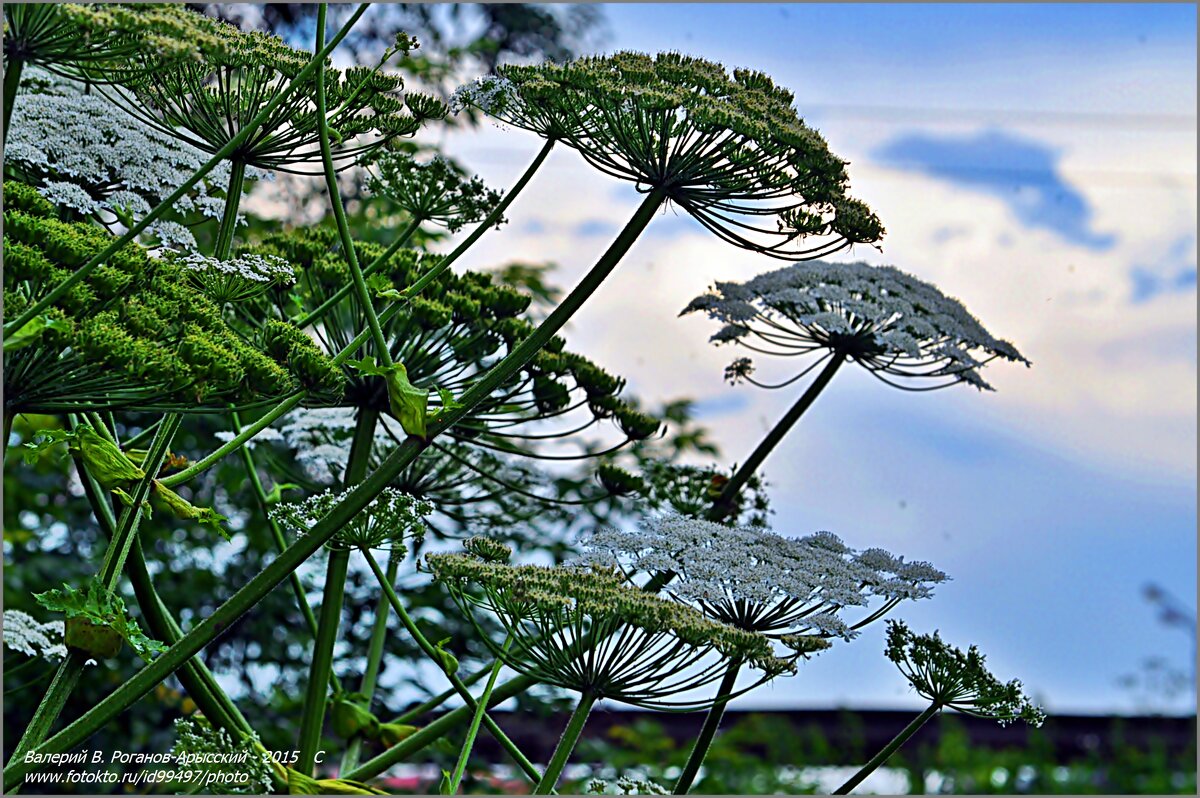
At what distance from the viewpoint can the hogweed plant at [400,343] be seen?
63.0 inches

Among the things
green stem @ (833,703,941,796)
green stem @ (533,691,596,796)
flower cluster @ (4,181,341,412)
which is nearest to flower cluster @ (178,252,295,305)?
flower cluster @ (4,181,341,412)

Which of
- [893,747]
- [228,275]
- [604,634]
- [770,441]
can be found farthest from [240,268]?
[893,747]

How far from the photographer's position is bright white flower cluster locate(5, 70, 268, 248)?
2014 millimetres

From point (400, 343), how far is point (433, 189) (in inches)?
15.4

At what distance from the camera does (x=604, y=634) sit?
1.72m

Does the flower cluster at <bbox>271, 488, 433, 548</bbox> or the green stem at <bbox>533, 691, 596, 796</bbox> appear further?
the flower cluster at <bbox>271, 488, 433, 548</bbox>

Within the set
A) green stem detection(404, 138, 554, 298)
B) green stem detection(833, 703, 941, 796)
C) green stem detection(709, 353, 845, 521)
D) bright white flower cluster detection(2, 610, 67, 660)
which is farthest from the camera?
green stem detection(709, 353, 845, 521)

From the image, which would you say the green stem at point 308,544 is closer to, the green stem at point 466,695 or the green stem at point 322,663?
the green stem at point 466,695

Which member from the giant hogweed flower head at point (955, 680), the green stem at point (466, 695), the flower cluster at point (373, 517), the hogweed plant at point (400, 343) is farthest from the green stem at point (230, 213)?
the giant hogweed flower head at point (955, 680)

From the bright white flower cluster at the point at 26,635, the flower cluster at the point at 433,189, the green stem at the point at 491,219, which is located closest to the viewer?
the green stem at the point at 491,219

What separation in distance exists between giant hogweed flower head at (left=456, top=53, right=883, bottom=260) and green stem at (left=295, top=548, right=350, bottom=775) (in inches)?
33.9

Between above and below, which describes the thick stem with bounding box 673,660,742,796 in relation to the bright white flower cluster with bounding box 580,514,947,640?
below

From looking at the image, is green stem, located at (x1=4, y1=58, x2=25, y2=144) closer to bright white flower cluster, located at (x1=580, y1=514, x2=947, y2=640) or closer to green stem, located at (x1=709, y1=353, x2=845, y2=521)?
bright white flower cluster, located at (x1=580, y1=514, x2=947, y2=640)

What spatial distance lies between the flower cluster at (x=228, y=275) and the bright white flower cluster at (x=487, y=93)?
386mm
